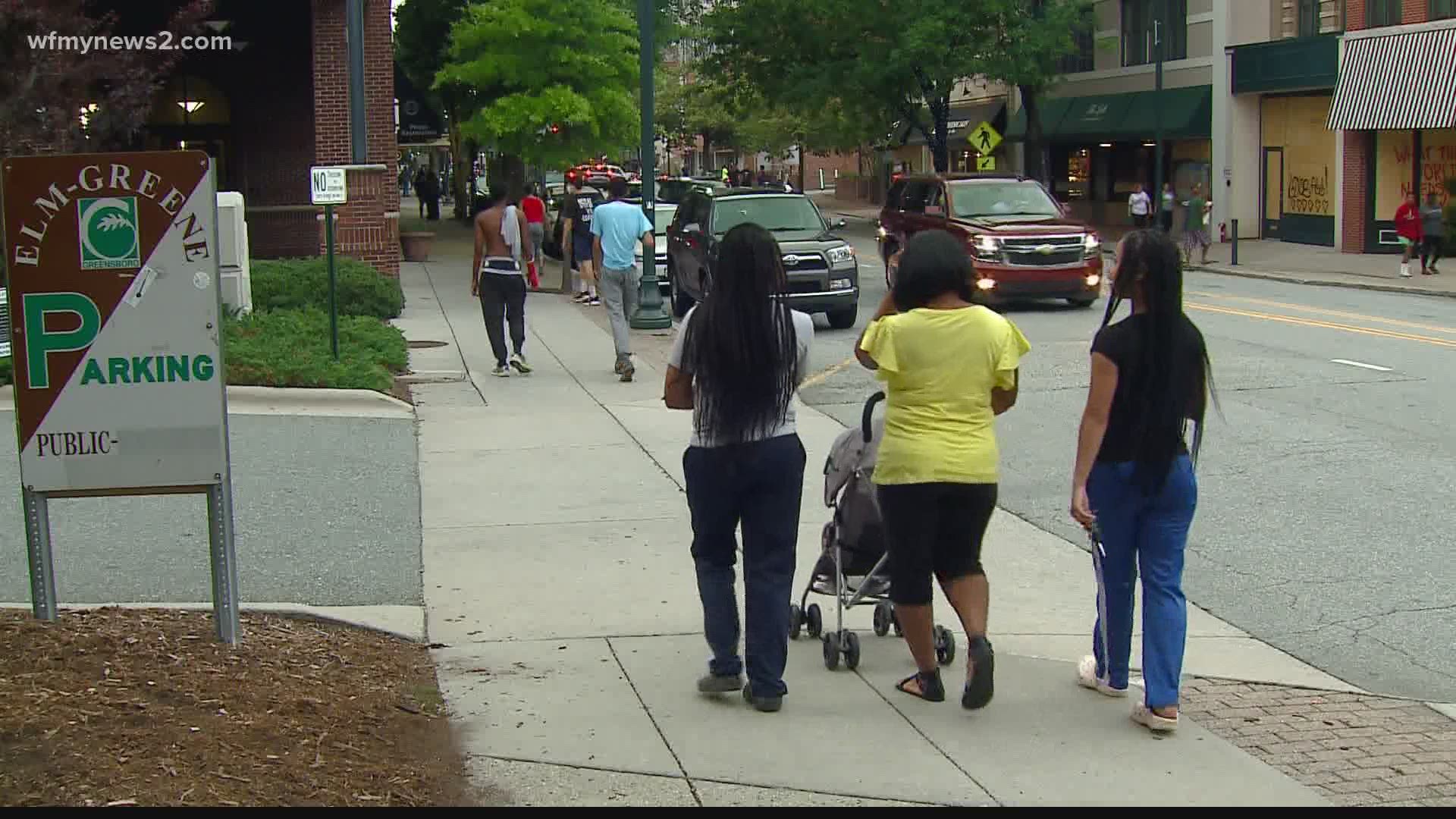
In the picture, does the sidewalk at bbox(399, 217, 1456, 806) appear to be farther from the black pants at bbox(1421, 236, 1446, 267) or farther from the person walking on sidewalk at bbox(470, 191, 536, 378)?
the black pants at bbox(1421, 236, 1446, 267)

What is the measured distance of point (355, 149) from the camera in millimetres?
19891

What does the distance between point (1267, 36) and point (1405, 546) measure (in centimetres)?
3468

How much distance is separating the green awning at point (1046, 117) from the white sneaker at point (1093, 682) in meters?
45.6

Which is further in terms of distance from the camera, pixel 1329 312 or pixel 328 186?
pixel 1329 312

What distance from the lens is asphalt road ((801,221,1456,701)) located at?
746 cm

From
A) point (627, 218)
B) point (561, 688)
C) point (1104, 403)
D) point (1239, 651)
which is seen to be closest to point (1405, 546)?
point (1239, 651)

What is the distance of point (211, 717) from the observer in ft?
17.6

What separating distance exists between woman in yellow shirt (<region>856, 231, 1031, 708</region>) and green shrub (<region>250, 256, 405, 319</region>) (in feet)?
42.2

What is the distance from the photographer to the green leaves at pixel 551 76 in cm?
3002

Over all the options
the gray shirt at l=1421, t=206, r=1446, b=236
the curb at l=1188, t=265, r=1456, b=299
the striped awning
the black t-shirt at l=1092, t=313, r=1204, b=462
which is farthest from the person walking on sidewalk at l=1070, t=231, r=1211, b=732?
the striped awning

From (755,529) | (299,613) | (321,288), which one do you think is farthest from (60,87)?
(321,288)

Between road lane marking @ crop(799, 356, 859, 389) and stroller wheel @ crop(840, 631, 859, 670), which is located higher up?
road lane marking @ crop(799, 356, 859, 389)

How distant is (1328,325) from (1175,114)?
24669mm

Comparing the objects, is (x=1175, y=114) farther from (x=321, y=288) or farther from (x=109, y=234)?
(x=109, y=234)
